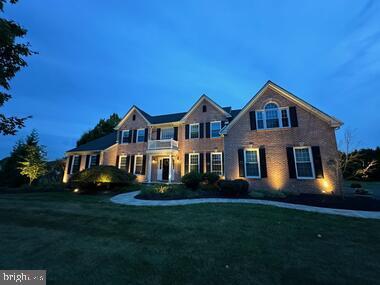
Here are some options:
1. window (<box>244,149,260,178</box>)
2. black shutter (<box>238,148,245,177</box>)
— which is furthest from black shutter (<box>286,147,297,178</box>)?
black shutter (<box>238,148,245,177</box>)

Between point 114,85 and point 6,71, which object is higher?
point 114,85

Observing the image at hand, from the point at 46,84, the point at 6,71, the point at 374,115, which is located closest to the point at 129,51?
the point at 46,84

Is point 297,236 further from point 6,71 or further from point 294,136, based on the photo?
point 6,71

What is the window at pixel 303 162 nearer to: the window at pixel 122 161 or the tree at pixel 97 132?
the window at pixel 122 161

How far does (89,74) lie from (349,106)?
11693 centimetres

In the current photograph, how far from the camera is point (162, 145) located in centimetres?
1759

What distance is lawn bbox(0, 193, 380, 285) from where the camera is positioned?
9.02 ft

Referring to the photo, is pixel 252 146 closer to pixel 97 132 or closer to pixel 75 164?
pixel 75 164

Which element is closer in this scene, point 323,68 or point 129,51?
point 129,51

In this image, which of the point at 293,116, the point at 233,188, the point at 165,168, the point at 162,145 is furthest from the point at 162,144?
the point at 293,116

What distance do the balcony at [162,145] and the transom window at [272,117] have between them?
8232mm

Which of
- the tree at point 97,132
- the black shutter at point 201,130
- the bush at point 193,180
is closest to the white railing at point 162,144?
the black shutter at point 201,130

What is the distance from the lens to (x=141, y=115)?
20.2 m

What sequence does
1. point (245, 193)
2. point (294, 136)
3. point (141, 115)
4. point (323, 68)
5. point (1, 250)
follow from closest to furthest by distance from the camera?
1. point (1, 250)
2. point (245, 193)
3. point (294, 136)
4. point (141, 115)
5. point (323, 68)
